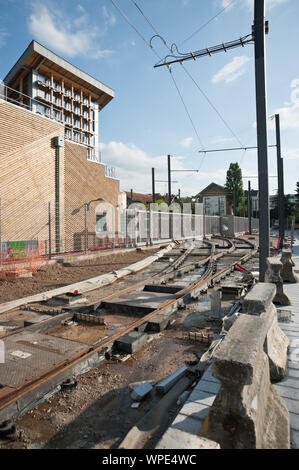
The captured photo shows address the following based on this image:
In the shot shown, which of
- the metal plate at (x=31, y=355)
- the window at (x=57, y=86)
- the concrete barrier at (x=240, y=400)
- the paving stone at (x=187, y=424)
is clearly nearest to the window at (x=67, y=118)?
the window at (x=57, y=86)

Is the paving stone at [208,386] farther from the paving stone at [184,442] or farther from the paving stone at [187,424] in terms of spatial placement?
the paving stone at [184,442]

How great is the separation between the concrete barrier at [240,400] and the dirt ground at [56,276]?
7277 mm

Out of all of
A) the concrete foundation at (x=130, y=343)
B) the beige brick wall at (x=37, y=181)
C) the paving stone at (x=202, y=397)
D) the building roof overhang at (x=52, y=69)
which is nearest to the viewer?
the paving stone at (x=202, y=397)

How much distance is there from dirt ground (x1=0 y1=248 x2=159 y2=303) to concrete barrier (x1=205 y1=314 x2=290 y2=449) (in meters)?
7.28

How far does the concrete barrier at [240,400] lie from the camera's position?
5.34 feet

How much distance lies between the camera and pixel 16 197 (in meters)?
14.6

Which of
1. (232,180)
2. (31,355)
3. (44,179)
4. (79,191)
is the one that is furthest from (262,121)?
(232,180)

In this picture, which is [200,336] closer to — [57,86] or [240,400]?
[240,400]

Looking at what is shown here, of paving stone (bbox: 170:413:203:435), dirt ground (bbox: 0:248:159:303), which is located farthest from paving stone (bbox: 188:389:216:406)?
dirt ground (bbox: 0:248:159:303)

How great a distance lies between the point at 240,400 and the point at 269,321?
1.24 meters

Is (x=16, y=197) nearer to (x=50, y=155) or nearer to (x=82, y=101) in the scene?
(x=50, y=155)
